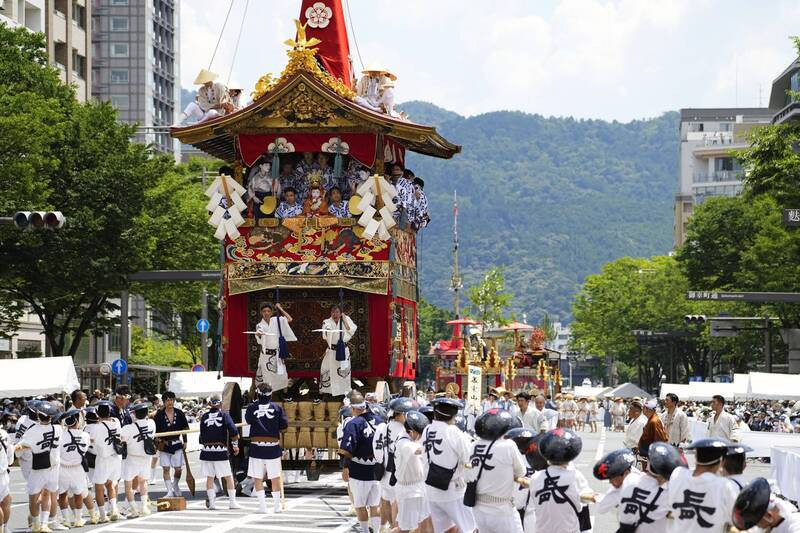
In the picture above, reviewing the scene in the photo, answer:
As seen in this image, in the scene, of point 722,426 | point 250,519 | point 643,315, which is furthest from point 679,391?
point 643,315

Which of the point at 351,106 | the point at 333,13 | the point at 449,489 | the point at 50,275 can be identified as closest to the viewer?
the point at 449,489

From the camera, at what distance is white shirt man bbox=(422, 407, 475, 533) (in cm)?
1449

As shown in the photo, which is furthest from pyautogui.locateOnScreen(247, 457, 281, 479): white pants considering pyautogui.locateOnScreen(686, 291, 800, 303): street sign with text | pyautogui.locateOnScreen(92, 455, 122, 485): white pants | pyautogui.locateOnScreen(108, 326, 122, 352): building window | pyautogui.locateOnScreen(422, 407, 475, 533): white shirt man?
pyautogui.locateOnScreen(108, 326, 122, 352): building window

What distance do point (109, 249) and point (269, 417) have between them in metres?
25.8

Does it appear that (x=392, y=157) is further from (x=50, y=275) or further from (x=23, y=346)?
(x=23, y=346)

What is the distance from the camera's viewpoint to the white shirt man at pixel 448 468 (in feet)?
47.5

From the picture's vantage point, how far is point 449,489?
47.9 feet

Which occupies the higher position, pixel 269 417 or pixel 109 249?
pixel 109 249

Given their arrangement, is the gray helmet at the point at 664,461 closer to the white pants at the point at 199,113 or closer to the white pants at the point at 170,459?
the white pants at the point at 170,459

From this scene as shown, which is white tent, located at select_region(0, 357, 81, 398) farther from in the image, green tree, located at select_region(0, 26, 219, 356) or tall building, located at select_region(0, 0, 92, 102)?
tall building, located at select_region(0, 0, 92, 102)

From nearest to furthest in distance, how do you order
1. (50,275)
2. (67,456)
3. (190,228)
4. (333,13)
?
(67,456) → (333,13) → (50,275) → (190,228)

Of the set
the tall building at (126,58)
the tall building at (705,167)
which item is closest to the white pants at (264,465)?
the tall building at (126,58)

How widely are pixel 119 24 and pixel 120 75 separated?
4.24 metres

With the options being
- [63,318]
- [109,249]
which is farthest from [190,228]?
[63,318]
